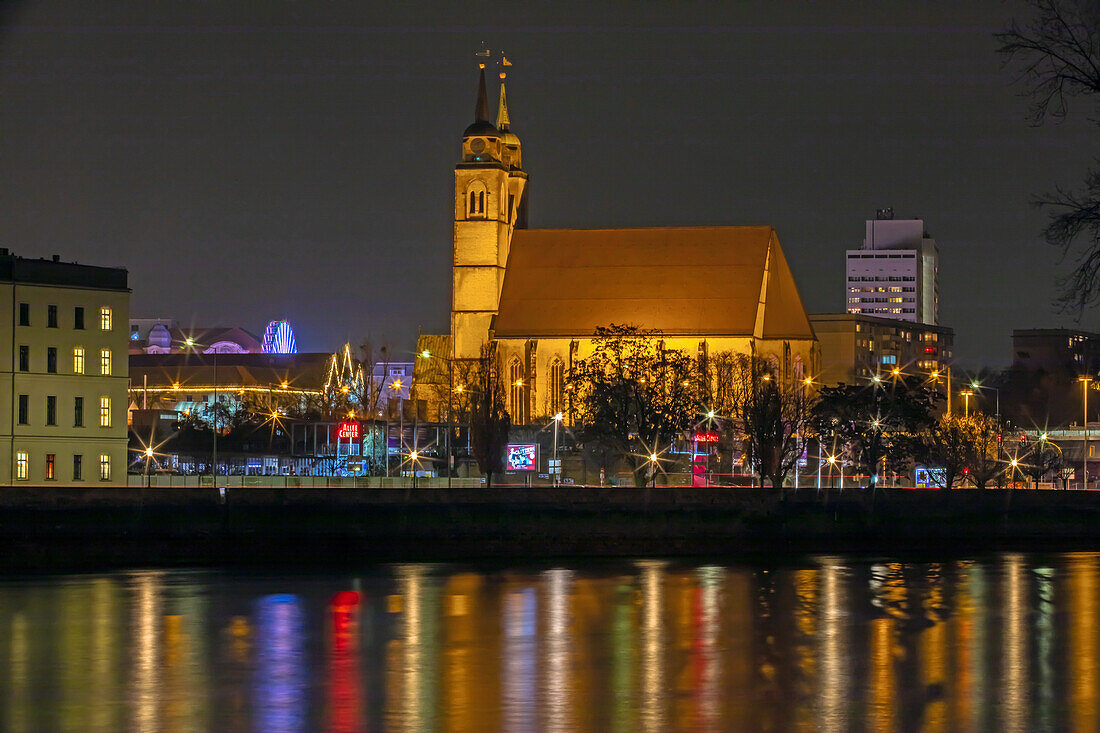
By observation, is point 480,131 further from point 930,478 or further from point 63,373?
point 63,373

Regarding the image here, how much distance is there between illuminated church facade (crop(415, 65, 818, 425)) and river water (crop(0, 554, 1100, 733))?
246 feet

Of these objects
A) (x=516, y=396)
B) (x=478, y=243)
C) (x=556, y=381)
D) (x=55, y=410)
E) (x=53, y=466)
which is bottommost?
(x=53, y=466)

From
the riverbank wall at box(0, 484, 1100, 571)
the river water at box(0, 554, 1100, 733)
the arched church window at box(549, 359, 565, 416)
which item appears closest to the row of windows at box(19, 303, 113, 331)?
the riverbank wall at box(0, 484, 1100, 571)

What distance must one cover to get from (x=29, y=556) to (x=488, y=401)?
132 ft

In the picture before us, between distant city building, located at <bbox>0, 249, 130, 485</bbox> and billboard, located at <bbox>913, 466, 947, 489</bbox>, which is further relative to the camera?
billboard, located at <bbox>913, 466, 947, 489</bbox>

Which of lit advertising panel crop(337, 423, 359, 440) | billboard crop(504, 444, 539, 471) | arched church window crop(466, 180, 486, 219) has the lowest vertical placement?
billboard crop(504, 444, 539, 471)

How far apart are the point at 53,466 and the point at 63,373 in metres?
3.94

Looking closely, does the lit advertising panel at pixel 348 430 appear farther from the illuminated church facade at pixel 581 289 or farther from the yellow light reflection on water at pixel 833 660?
the yellow light reflection on water at pixel 833 660

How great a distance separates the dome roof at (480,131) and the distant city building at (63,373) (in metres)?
63.7

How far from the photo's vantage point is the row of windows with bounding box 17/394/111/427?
226 feet

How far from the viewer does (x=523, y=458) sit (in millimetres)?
90062

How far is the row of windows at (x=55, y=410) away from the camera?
2714 inches

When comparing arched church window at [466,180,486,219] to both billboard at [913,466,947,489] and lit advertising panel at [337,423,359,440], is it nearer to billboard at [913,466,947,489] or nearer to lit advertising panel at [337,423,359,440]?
lit advertising panel at [337,423,359,440]

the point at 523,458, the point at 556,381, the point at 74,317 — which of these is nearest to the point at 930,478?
the point at 523,458
